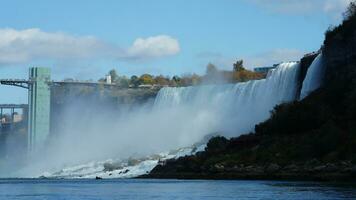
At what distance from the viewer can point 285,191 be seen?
62.0m

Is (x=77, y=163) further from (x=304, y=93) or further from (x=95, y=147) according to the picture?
(x=304, y=93)

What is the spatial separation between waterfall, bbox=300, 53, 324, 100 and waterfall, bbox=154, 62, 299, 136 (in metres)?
4.06

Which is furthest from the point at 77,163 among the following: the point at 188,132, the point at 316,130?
the point at 316,130

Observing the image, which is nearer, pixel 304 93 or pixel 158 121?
pixel 304 93

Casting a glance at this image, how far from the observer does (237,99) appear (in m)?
126

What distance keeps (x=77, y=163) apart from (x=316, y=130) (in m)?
77.7

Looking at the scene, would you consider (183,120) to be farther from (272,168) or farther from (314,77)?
(272,168)

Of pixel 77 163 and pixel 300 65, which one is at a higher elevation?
pixel 300 65

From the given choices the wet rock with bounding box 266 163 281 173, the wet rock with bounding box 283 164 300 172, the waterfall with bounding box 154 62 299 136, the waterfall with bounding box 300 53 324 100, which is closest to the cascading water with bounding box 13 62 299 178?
the waterfall with bounding box 154 62 299 136

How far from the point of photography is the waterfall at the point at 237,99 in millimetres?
113250

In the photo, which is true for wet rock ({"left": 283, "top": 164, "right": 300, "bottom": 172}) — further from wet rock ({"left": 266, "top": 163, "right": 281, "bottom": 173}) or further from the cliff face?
wet rock ({"left": 266, "top": 163, "right": 281, "bottom": 173})

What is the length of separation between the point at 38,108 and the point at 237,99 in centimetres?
6610

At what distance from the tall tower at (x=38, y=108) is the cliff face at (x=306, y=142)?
75025mm

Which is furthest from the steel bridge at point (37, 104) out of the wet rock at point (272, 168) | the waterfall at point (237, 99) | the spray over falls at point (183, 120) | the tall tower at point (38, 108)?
the wet rock at point (272, 168)
